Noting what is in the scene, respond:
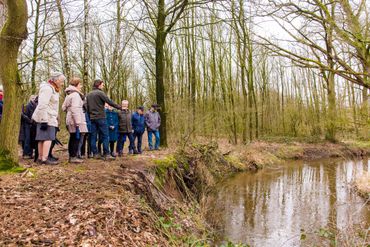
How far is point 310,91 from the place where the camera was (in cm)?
2922

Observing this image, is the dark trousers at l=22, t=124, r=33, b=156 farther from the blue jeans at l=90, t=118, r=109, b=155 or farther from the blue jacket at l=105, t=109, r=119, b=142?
the blue jacket at l=105, t=109, r=119, b=142

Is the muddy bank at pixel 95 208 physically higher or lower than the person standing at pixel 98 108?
lower

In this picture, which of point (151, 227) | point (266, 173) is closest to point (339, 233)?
point (151, 227)

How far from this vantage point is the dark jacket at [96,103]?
754 centimetres

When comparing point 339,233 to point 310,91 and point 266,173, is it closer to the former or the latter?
point 266,173

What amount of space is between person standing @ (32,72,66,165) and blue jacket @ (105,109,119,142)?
2.05m

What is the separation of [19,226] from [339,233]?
4639mm

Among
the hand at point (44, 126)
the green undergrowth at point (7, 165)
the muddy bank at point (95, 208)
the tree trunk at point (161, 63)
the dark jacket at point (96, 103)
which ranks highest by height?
the tree trunk at point (161, 63)

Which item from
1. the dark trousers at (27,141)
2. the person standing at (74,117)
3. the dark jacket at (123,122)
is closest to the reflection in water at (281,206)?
the dark jacket at (123,122)

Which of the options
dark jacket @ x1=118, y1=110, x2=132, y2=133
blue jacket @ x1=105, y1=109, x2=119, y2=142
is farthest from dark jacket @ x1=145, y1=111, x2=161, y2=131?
blue jacket @ x1=105, y1=109, x2=119, y2=142

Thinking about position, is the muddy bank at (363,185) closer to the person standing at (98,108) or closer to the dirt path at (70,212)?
the person standing at (98,108)

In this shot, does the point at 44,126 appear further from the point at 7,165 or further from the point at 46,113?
the point at 7,165

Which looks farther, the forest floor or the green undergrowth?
the green undergrowth

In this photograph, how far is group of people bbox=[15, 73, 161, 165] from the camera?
6406 mm
